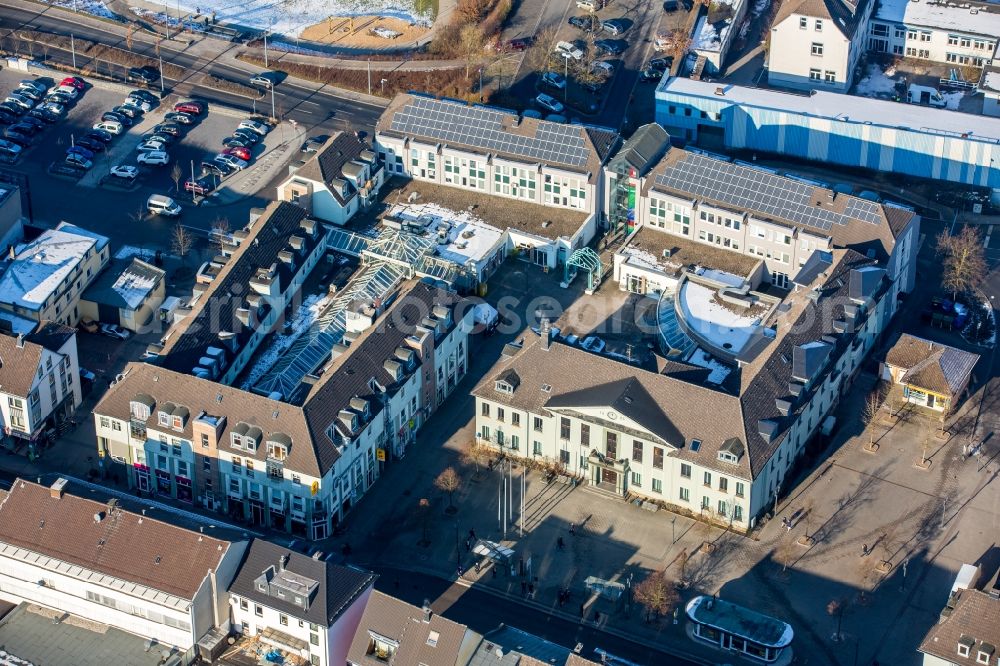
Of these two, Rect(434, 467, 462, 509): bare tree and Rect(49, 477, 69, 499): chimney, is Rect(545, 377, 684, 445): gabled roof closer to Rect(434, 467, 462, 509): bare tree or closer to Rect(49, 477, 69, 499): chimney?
Rect(434, 467, 462, 509): bare tree

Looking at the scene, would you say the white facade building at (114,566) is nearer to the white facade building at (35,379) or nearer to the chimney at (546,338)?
the white facade building at (35,379)

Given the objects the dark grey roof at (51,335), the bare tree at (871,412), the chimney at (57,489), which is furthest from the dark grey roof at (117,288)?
the bare tree at (871,412)

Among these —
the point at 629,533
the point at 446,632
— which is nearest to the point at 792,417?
the point at 629,533

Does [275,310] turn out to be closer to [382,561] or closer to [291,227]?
[291,227]

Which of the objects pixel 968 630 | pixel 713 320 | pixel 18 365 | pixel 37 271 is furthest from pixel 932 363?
pixel 37 271

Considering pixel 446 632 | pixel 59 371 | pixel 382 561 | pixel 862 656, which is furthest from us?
pixel 59 371

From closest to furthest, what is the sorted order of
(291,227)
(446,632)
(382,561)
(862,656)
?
(446,632)
(862,656)
(382,561)
(291,227)
